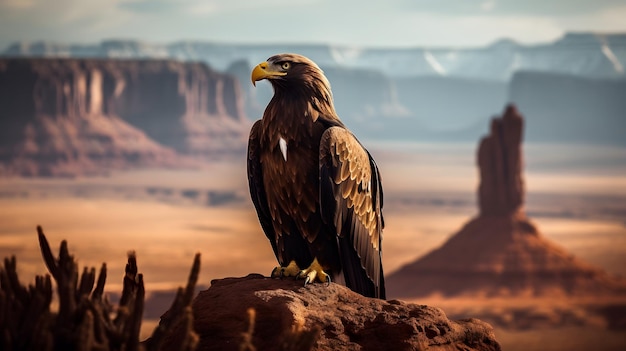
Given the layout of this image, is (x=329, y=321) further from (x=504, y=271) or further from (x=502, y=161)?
(x=504, y=271)

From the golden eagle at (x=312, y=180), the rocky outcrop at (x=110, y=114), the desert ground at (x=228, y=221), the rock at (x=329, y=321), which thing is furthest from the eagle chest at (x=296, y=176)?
the rocky outcrop at (x=110, y=114)

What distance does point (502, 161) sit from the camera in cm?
5734

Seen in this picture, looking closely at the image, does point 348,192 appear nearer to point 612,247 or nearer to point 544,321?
point 544,321

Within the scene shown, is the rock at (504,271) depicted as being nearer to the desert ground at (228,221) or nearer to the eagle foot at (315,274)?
the desert ground at (228,221)

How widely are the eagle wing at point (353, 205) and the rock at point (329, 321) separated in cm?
54

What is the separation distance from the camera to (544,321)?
5497 cm

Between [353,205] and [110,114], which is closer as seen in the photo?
[353,205]

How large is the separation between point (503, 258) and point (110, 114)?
8323cm

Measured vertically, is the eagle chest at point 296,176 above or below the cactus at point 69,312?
above

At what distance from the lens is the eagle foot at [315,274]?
7758mm

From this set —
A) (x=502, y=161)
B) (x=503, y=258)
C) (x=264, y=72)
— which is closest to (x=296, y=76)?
(x=264, y=72)

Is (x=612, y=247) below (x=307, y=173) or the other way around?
below

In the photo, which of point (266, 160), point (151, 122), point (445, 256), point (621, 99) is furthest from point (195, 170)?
point (266, 160)

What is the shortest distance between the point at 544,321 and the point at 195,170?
8612 centimetres
